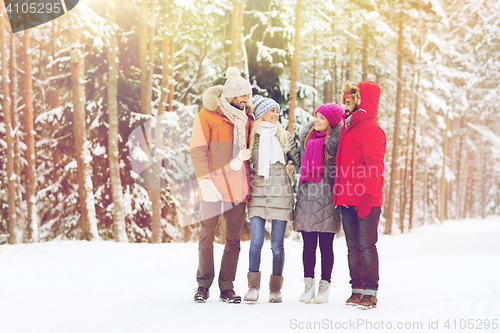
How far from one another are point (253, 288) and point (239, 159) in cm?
147

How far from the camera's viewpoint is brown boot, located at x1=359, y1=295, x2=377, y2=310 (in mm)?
4359

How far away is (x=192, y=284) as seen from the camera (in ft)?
22.2

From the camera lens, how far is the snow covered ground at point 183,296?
3.80 m

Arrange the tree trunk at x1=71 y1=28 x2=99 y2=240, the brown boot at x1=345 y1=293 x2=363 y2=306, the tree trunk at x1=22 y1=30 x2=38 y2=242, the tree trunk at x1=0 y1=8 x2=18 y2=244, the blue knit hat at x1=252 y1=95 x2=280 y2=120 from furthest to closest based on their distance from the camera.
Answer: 1. the tree trunk at x1=22 y1=30 x2=38 y2=242
2. the tree trunk at x1=0 y1=8 x2=18 y2=244
3. the tree trunk at x1=71 y1=28 x2=99 y2=240
4. the blue knit hat at x1=252 y1=95 x2=280 y2=120
5. the brown boot at x1=345 y1=293 x2=363 y2=306

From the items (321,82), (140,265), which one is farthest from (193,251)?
(321,82)

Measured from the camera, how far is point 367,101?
4.66m

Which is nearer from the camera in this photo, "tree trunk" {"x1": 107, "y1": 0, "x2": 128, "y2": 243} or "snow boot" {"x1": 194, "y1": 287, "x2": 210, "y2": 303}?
"snow boot" {"x1": 194, "y1": 287, "x2": 210, "y2": 303}

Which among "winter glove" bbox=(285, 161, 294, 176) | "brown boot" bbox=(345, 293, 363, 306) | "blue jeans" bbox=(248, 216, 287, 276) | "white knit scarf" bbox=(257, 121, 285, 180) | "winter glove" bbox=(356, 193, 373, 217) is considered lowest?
"brown boot" bbox=(345, 293, 363, 306)

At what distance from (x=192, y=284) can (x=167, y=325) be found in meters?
3.09

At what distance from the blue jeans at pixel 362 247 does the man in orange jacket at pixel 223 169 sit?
1.21 m

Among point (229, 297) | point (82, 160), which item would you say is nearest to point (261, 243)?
point (229, 297)

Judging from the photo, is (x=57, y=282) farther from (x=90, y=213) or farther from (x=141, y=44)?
(x=141, y=44)

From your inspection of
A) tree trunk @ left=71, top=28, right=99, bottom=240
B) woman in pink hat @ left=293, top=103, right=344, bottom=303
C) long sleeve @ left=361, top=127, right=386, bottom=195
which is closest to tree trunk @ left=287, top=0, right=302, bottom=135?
tree trunk @ left=71, top=28, right=99, bottom=240

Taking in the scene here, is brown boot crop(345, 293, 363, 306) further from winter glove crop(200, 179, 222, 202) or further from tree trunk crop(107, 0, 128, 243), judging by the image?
tree trunk crop(107, 0, 128, 243)
